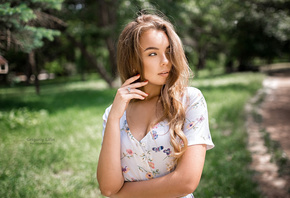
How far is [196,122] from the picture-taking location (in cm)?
143

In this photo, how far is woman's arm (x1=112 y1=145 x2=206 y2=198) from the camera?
1343 millimetres

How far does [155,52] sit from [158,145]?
55 centimetres

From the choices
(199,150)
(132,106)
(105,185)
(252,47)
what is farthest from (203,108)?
(252,47)

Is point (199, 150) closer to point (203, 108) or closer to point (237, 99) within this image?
point (203, 108)

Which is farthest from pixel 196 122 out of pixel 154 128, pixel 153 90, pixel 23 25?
pixel 23 25

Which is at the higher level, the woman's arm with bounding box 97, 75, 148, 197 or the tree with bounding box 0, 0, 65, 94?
the tree with bounding box 0, 0, 65, 94

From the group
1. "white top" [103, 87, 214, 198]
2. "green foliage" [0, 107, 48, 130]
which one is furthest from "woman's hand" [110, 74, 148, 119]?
"green foliage" [0, 107, 48, 130]

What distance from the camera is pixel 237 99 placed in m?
9.43

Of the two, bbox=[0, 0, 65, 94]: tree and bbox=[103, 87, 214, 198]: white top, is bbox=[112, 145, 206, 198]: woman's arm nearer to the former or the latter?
bbox=[103, 87, 214, 198]: white top

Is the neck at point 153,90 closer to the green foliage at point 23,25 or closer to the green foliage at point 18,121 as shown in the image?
the green foliage at point 23,25

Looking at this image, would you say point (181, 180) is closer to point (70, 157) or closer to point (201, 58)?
point (70, 157)

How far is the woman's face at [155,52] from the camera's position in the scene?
57.9 inches

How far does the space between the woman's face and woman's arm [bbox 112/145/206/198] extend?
19.5 inches

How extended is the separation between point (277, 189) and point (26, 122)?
218 inches
